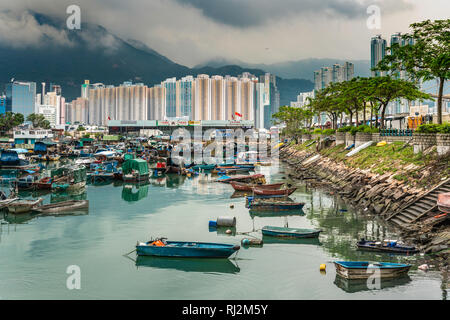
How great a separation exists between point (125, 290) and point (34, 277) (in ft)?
18.0

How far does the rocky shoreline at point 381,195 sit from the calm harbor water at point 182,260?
1512 mm

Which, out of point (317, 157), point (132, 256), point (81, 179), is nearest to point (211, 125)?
point (317, 157)

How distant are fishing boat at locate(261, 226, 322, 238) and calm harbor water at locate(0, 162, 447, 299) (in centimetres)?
65

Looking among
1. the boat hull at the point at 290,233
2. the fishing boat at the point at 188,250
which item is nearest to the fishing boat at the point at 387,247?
the boat hull at the point at 290,233

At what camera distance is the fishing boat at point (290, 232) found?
81.7 feet

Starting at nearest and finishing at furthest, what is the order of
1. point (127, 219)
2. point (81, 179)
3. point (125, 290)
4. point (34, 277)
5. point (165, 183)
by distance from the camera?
point (125, 290) → point (34, 277) → point (127, 219) → point (81, 179) → point (165, 183)

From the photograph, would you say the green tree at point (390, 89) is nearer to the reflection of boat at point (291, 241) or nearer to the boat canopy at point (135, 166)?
the reflection of boat at point (291, 241)

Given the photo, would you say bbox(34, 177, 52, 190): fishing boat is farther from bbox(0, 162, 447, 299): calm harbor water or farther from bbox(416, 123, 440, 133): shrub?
bbox(416, 123, 440, 133): shrub

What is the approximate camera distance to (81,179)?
1869 inches

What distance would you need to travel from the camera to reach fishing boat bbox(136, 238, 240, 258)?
2094cm

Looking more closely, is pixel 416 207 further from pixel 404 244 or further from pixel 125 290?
pixel 125 290

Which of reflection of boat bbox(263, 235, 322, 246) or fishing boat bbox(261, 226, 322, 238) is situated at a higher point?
fishing boat bbox(261, 226, 322, 238)

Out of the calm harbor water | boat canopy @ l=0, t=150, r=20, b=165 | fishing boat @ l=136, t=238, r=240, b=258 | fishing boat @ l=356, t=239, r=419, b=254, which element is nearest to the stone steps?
the calm harbor water
